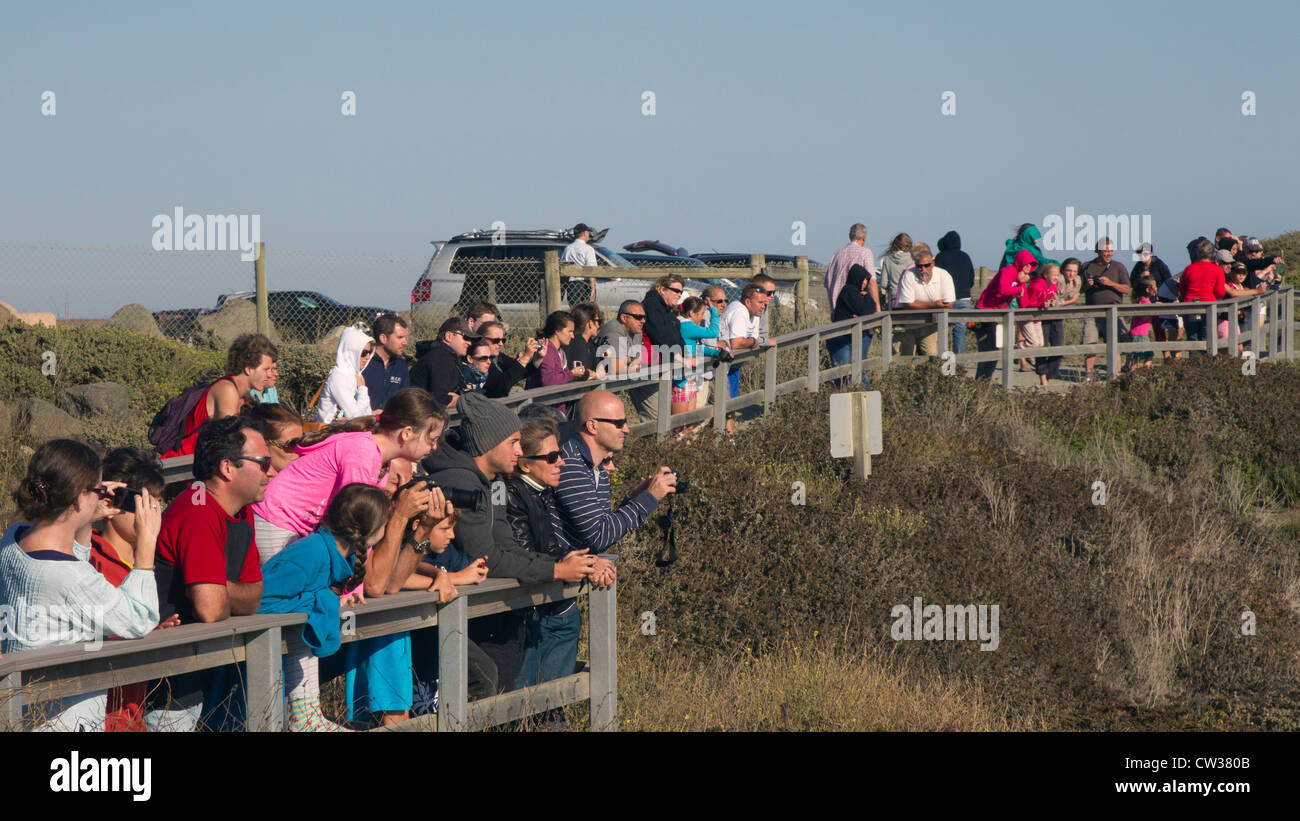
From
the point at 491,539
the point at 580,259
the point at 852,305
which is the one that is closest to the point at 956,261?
the point at 852,305

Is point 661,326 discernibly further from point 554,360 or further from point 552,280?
point 552,280

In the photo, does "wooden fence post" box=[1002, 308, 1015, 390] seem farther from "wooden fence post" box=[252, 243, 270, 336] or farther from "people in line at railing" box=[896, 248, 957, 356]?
"wooden fence post" box=[252, 243, 270, 336]

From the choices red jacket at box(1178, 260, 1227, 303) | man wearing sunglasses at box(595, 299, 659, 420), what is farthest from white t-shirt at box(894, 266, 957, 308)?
man wearing sunglasses at box(595, 299, 659, 420)

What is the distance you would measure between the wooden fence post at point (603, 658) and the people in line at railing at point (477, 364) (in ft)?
13.7

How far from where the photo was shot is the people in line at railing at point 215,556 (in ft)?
14.7

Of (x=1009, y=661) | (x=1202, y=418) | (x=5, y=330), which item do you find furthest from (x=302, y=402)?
(x=1202, y=418)

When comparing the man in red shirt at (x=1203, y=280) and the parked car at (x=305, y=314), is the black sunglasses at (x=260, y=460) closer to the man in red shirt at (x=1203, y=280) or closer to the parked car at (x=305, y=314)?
the parked car at (x=305, y=314)

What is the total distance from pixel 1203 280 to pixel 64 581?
16.7 metres

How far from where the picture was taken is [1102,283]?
57.4ft

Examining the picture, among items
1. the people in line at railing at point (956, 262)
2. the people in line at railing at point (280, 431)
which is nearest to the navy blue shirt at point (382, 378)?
the people in line at railing at point (280, 431)

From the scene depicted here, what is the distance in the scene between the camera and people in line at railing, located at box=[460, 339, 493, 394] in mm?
9812
